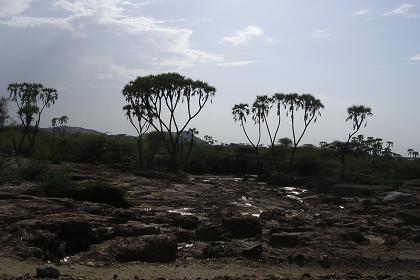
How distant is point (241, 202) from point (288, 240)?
1050 centimetres

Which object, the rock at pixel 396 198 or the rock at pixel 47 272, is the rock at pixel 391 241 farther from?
the rock at pixel 396 198

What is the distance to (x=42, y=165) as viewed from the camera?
22.3m

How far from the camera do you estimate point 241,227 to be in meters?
14.3

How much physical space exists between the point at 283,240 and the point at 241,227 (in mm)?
1311

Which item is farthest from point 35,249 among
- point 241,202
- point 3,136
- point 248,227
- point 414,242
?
point 3,136

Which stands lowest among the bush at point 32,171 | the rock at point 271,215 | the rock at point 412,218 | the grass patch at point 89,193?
the rock at point 271,215

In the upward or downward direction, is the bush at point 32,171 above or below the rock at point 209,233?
above

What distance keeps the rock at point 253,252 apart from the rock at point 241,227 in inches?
68.7

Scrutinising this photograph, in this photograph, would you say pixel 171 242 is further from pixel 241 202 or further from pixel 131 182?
pixel 131 182

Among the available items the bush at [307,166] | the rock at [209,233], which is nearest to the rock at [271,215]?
the rock at [209,233]

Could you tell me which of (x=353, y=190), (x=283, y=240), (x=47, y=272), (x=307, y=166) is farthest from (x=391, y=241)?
(x=307, y=166)

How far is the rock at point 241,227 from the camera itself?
46.2 ft

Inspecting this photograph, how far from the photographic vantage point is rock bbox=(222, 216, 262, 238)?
554 inches

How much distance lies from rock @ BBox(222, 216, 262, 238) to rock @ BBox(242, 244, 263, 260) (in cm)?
174
